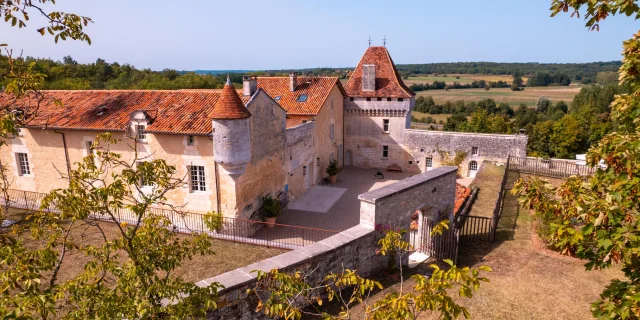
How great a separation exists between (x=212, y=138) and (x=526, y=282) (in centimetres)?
1262

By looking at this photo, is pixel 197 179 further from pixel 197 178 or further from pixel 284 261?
pixel 284 261

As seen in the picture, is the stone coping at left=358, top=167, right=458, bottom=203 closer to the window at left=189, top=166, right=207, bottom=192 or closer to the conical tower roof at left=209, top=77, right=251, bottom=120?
the conical tower roof at left=209, top=77, right=251, bottom=120

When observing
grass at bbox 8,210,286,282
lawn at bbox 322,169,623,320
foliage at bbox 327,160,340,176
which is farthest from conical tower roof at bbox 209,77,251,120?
foliage at bbox 327,160,340,176

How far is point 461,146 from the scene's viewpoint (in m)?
30.7

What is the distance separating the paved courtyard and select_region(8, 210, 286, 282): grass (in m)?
6.20

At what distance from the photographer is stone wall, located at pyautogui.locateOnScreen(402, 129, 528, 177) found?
2923 cm

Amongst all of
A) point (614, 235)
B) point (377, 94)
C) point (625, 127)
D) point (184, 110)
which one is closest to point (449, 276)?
point (614, 235)

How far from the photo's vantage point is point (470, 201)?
65.0 ft

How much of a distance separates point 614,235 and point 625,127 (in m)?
1.94

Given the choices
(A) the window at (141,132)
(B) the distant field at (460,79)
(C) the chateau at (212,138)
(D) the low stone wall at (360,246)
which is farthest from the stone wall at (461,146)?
(B) the distant field at (460,79)

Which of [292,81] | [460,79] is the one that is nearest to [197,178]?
[292,81]

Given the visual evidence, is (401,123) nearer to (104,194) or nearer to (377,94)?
(377,94)

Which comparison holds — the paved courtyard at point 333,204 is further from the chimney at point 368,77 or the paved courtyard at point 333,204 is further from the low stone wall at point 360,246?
the low stone wall at point 360,246

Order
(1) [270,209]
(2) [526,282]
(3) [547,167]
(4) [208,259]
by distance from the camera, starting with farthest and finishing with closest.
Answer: (3) [547,167], (1) [270,209], (4) [208,259], (2) [526,282]
